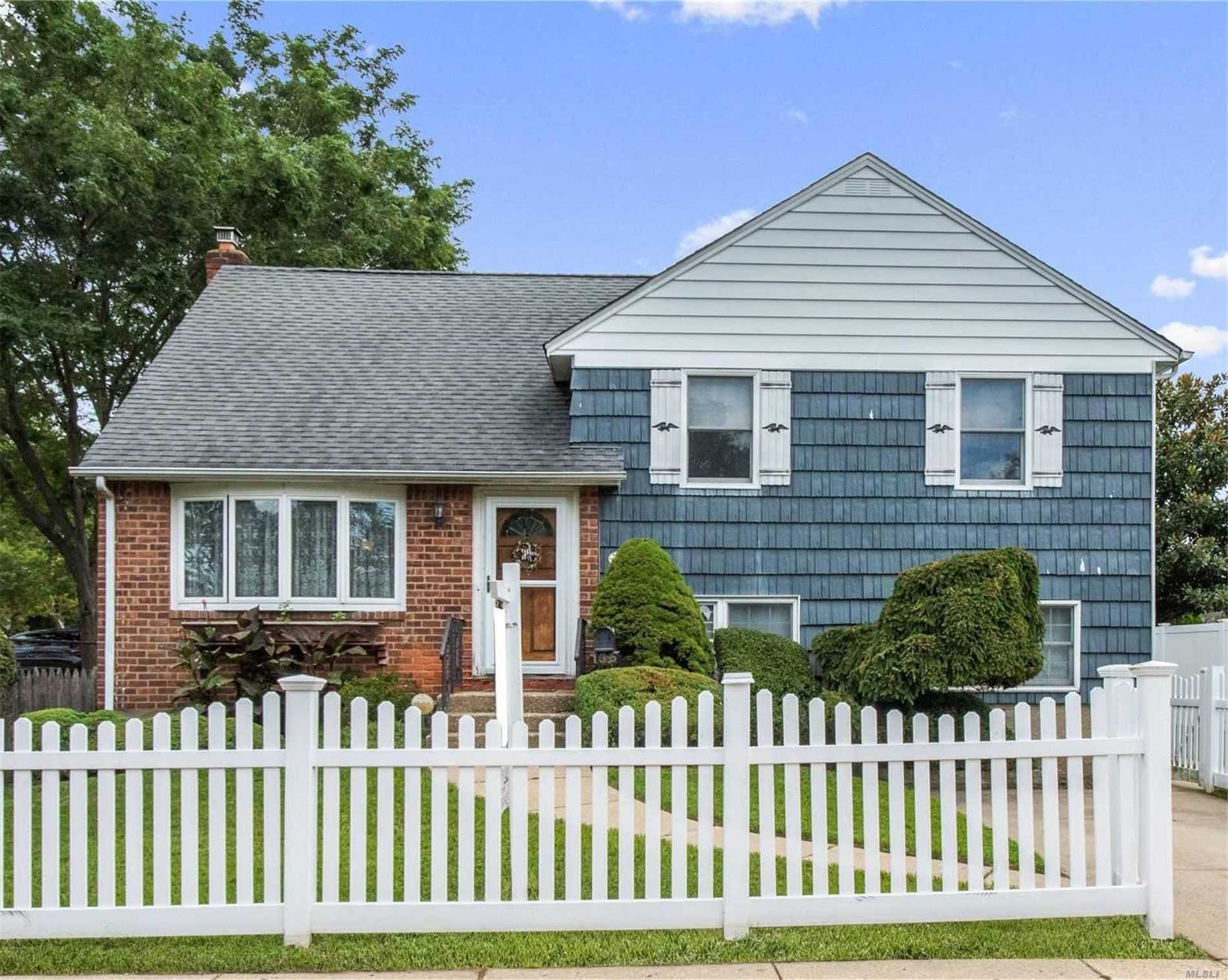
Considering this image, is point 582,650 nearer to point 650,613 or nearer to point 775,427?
point 650,613

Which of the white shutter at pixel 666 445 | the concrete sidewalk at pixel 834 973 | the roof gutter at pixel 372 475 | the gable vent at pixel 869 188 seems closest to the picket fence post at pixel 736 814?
the concrete sidewalk at pixel 834 973

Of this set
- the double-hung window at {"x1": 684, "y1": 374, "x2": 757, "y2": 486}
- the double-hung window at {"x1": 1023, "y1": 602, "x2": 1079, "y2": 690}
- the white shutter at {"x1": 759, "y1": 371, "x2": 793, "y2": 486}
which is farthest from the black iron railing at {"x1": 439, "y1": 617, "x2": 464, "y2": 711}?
the double-hung window at {"x1": 1023, "y1": 602, "x2": 1079, "y2": 690}

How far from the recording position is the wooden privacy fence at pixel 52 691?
11055 millimetres

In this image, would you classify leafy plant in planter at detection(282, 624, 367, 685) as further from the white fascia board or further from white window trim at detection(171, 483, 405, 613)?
the white fascia board

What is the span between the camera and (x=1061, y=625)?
11633 millimetres

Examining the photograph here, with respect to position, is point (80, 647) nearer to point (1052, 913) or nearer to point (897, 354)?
point (897, 354)

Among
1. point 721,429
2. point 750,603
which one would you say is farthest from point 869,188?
point 750,603

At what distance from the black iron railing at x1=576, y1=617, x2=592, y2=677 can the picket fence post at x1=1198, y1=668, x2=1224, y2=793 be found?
5680 mm

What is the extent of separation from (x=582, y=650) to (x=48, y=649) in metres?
15.9

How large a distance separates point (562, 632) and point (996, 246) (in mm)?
6477

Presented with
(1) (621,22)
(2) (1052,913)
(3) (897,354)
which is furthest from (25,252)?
(2) (1052,913)

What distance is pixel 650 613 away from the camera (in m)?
10.3

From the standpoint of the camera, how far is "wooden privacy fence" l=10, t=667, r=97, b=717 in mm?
11055

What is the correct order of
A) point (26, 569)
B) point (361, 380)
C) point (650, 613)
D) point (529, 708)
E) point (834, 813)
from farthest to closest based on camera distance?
point (26, 569) → point (361, 380) → point (529, 708) → point (650, 613) → point (834, 813)
